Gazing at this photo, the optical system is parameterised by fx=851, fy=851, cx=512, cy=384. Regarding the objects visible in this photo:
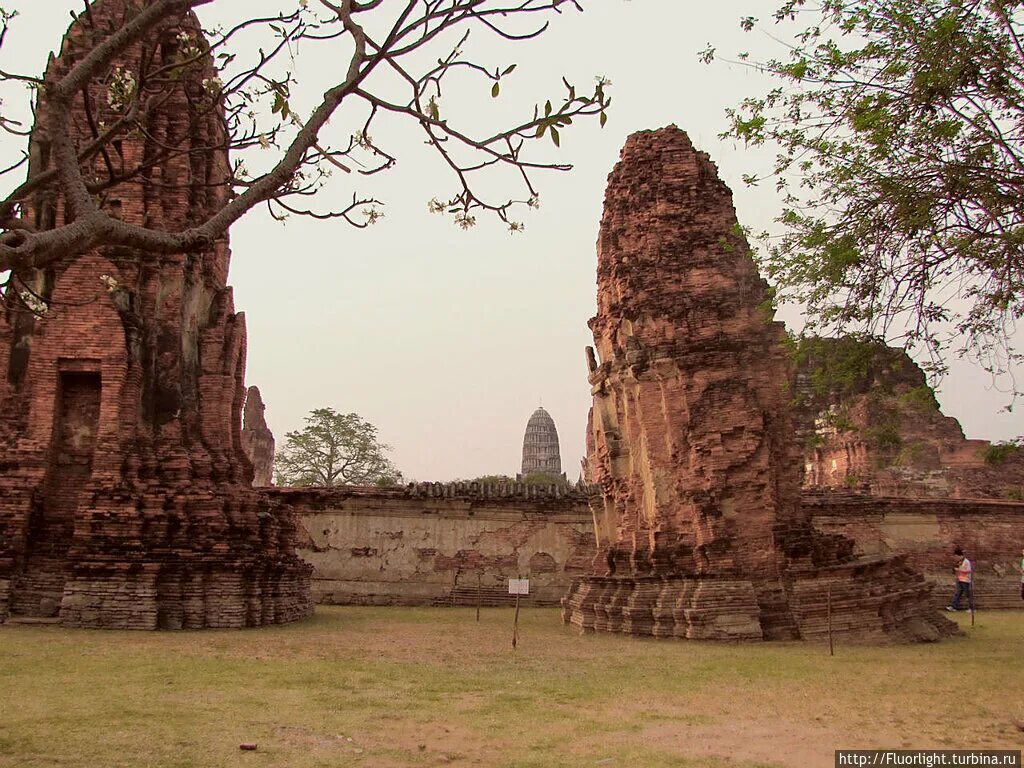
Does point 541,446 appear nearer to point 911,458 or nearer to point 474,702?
point 911,458

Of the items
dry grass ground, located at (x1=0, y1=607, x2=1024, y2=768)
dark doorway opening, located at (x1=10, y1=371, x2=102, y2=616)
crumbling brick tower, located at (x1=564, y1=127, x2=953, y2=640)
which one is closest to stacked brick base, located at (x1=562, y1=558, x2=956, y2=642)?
crumbling brick tower, located at (x1=564, y1=127, x2=953, y2=640)

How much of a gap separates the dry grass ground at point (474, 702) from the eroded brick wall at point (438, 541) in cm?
1126

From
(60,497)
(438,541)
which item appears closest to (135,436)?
(60,497)

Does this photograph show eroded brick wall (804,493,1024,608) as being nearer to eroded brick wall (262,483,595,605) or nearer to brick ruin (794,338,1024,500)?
brick ruin (794,338,1024,500)

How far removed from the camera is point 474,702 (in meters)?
7.00

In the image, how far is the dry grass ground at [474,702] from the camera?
5.25 m

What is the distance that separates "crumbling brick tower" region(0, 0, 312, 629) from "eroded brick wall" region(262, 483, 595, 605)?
289 inches

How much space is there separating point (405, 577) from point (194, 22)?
13986mm

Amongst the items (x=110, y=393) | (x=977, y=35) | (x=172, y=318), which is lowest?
(x=110, y=393)

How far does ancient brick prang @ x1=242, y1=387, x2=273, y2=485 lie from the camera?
38.4 m

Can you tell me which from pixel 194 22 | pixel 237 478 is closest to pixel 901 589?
pixel 237 478

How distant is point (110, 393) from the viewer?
1294 cm

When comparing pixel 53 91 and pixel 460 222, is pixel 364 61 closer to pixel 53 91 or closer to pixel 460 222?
pixel 460 222

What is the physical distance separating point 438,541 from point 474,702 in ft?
52.9
